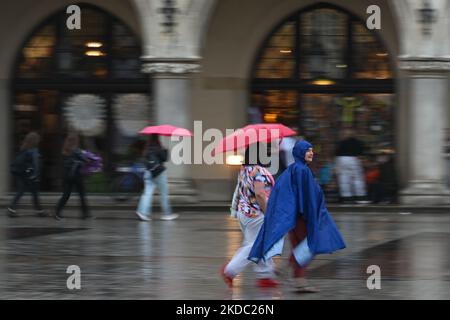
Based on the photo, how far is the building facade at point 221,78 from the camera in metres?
24.1

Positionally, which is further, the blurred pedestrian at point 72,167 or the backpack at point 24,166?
the backpack at point 24,166

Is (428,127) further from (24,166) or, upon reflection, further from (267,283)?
(267,283)

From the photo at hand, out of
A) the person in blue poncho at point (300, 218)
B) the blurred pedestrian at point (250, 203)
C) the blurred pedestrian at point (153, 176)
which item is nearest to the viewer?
the person in blue poncho at point (300, 218)

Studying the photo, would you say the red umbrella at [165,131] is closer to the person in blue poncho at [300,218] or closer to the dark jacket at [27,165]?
the dark jacket at [27,165]

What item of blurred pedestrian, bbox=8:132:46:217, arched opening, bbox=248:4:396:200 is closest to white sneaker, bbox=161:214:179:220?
blurred pedestrian, bbox=8:132:46:217

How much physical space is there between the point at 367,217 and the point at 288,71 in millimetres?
5024

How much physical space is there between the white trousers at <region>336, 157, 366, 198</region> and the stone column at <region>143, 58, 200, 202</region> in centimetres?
333

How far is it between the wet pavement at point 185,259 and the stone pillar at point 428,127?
4.83 ft

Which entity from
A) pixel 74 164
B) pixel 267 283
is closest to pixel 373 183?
pixel 74 164

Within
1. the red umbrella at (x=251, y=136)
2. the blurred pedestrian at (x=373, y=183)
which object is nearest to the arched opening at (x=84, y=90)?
the blurred pedestrian at (x=373, y=183)

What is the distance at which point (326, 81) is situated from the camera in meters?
24.3

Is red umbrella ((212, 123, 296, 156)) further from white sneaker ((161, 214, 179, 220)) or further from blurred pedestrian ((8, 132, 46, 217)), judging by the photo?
blurred pedestrian ((8, 132, 46, 217))

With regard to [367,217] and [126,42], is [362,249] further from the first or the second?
[126,42]

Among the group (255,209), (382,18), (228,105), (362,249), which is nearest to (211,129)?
(228,105)
